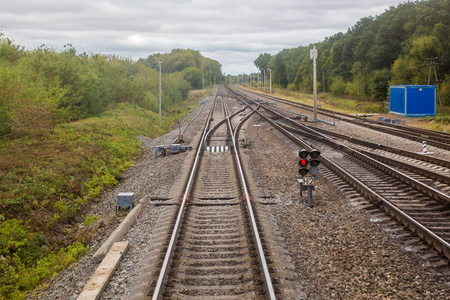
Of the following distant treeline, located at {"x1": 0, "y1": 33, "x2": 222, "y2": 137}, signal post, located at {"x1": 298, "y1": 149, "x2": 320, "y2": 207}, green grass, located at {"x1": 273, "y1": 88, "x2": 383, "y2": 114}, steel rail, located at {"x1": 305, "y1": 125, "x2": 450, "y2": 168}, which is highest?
distant treeline, located at {"x1": 0, "y1": 33, "x2": 222, "y2": 137}

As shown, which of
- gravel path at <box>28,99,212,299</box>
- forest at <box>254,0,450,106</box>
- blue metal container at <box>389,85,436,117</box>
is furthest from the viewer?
forest at <box>254,0,450,106</box>

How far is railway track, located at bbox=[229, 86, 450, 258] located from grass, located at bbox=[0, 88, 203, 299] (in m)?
7.39

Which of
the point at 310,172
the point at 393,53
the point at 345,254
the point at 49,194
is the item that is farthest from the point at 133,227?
the point at 393,53

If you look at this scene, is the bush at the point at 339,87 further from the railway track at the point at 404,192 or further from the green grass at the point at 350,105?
the railway track at the point at 404,192

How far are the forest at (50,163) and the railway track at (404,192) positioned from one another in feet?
23.6

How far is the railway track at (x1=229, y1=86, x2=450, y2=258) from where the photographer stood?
869 cm

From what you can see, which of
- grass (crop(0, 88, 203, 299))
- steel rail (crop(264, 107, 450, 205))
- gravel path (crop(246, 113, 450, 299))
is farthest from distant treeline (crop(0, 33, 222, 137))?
steel rail (crop(264, 107, 450, 205))

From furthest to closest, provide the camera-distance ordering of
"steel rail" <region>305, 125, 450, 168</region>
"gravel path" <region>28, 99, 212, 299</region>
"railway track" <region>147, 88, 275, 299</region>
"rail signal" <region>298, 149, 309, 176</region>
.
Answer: "steel rail" <region>305, 125, 450, 168</region> < "rail signal" <region>298, 149, 309, 176</region> < "gravel path" <region>28, 99, 212, 299</region> < "railway track" <region>147, 88, 275, 299</region>

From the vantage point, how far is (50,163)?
15.7 metres

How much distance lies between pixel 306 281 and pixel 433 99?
33.9 meters

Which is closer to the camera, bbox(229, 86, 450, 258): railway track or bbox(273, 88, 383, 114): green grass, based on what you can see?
bbox(229, 86, 450, 258): railway track

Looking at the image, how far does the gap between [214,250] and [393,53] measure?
73.4 metres

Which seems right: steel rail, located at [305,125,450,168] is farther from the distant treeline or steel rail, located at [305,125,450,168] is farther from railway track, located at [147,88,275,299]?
the distant treeline

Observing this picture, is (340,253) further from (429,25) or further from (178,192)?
(429,25)
